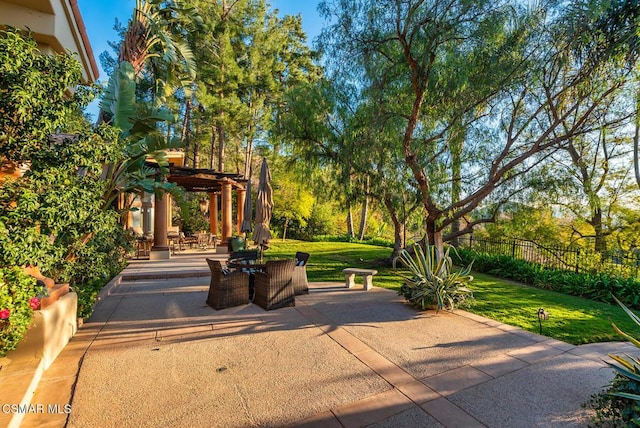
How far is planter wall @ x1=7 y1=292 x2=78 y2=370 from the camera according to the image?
3.49 metres

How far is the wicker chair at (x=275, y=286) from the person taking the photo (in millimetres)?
5941

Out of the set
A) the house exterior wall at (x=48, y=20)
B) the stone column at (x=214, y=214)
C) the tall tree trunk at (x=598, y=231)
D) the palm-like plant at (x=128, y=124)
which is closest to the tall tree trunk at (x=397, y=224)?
the palm-like plant at (x=128, y=124)

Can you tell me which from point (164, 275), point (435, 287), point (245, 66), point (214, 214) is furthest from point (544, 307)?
point (245, 66)

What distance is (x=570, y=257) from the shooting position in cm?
1077

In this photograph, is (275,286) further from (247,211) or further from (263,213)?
(247,211)

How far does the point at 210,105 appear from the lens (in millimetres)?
17328

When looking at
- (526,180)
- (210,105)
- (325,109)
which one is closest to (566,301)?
(526,180)

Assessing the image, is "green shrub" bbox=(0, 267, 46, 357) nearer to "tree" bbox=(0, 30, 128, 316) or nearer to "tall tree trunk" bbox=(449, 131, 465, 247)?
"tree" bbox=(0, 30, 128, 316)

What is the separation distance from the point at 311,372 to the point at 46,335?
3.18 metres

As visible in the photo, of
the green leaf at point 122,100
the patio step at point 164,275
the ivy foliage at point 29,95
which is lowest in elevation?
the patio step at point 164,275

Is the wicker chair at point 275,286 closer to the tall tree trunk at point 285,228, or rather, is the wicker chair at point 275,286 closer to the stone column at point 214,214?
the stone column at point 214,214

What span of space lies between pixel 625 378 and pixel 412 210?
871 cm

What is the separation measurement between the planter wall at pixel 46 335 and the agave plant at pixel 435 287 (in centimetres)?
573

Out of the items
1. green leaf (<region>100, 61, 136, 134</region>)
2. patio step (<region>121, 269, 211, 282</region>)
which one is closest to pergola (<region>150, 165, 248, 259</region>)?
patio step (<region>121, 269, 211, 282</region>)
